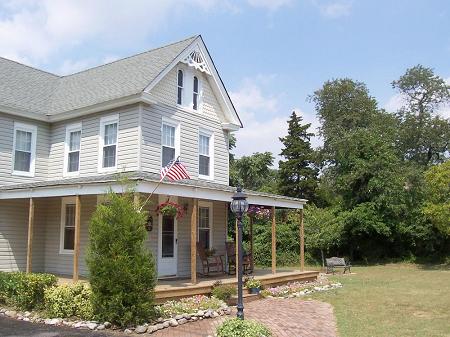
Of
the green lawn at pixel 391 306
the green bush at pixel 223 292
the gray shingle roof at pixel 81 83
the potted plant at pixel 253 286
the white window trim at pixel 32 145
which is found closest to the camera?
the green lawn at pixel 391 306

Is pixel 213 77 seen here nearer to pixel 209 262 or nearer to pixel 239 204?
pixel 209 262

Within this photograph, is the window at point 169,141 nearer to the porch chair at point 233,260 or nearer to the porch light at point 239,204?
the porch chair at point 233,260

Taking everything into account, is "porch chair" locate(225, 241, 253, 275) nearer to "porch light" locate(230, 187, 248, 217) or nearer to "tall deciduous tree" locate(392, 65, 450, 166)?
"porch light" locate(230, 187, 248, 217)

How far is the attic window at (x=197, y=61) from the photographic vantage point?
56.4ft

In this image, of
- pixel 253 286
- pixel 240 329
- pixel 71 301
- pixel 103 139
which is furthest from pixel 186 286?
pixel 103 139

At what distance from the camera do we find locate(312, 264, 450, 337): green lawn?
9.92 meters

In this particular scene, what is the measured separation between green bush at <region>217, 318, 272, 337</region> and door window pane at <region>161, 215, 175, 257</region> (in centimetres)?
712

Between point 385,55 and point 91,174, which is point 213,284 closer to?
point 91,174

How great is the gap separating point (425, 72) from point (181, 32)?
30200mm

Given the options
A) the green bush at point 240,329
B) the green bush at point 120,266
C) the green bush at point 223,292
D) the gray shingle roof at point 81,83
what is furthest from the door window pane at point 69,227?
the green bush at point 240,329

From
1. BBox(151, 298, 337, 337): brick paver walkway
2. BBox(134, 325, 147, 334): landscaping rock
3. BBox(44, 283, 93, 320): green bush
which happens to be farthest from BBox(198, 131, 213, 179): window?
BBox(134, 325, 147, 334): landscaping rock

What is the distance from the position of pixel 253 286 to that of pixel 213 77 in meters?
8.16

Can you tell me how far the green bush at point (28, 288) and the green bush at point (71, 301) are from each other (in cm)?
63

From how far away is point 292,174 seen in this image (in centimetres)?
3647
